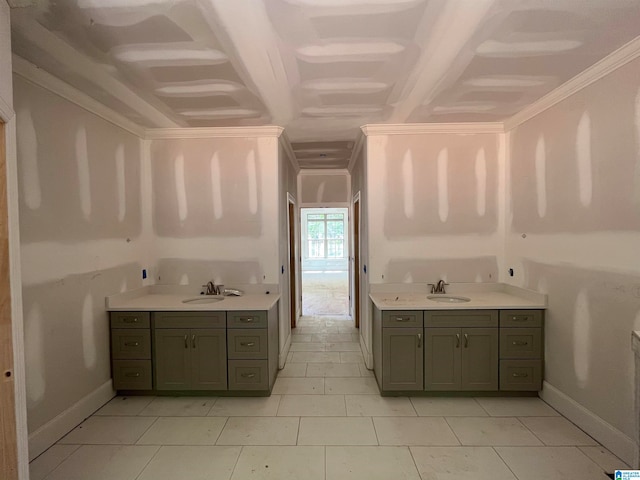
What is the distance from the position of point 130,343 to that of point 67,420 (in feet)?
2.24

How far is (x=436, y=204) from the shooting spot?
3473mm

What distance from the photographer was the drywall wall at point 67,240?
218cm

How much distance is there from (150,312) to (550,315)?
3495 mm

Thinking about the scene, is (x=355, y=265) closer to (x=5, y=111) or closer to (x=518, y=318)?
(x=518, y=318)

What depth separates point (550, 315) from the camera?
281 cm

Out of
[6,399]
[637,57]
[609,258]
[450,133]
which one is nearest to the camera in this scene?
[6,399]

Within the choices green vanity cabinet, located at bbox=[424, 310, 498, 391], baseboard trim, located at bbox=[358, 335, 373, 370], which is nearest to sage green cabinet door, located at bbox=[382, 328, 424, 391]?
green vanity cabinet, located at bbox=[424, 310, 498, 391]

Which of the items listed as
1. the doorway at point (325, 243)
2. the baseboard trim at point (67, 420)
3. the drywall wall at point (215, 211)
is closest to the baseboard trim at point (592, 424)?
the drywall wall at point (215, 211)

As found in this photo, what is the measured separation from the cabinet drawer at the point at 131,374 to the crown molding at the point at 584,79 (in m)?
4.12

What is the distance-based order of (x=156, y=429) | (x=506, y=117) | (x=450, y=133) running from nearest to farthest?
(x=156, y=429) < (x=506, y=117) < (x=450, y=133)

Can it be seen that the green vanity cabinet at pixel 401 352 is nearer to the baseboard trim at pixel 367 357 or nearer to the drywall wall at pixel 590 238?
the baseboard trim at pixel 367 357

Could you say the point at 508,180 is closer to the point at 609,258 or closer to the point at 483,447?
the point at 609,258

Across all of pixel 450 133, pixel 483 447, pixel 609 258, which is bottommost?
pixel 483 447

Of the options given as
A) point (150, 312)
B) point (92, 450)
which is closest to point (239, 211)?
point (150, 312)
